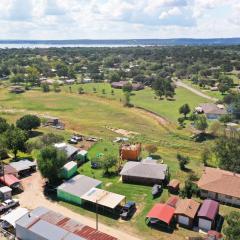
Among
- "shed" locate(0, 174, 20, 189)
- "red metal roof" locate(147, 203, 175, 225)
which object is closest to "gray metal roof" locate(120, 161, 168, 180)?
"red metal roof" locate(147, 203, 175, 225)

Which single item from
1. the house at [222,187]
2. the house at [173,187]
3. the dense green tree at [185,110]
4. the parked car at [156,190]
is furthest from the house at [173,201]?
the dense green tree at [185,110]

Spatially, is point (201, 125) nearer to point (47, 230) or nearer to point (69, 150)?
point (69, 150)

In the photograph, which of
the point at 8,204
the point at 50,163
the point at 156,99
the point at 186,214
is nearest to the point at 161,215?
the point at 186,214

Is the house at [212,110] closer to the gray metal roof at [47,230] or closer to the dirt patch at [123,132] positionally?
the dirt patch at [123,132]

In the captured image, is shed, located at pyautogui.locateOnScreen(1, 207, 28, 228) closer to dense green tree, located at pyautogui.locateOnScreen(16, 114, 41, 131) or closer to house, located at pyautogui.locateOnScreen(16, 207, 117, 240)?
house, located at pyautogui.locateOnScreen(16, 207, 117, 240)

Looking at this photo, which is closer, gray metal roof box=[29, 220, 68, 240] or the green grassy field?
gray metal roof box=[29, 220, 68, 240]

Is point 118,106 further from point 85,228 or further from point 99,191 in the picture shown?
point 85,228
